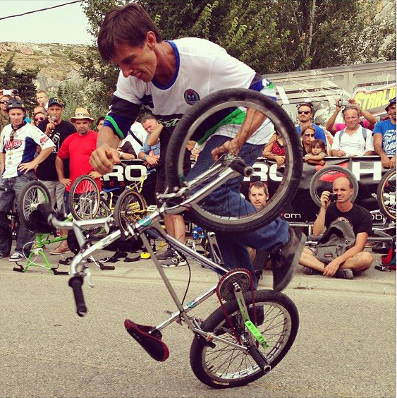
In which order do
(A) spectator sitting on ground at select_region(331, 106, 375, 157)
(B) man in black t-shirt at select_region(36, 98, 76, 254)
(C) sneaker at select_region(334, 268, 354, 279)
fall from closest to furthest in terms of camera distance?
(C) sneaker at select_region(334, 268, 354, 279) → (A) spectator sitting on ground at select_region(331, 106, 375, 157) → (B) man in black t-shirt at select_region(36, 98, 76, 254)

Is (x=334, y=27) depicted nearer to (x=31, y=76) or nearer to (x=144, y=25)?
(x=31, y=76)

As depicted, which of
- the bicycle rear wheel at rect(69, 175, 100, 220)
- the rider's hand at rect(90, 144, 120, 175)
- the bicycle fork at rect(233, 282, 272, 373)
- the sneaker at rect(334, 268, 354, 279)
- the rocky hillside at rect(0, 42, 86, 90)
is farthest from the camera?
the rocky hillside at rect(0, 42, 86, 90)

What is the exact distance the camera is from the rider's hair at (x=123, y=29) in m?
2.46

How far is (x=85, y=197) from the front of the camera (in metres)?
6.51

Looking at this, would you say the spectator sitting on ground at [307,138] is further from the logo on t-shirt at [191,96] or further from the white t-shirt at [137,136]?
the logo on t-shirt at [191,96]

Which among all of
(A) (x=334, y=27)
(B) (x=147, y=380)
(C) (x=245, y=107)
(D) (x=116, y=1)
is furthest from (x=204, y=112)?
(A) (x=334, y=27)

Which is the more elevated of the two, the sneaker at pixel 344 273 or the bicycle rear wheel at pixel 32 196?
the bicycle rear wheel at pixel 32 196

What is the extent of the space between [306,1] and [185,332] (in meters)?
25.4

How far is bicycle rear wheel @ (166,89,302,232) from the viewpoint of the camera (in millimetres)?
2453

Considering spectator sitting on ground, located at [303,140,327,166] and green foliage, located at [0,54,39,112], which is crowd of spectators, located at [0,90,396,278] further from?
green foliage, located at [0,54,39,112]

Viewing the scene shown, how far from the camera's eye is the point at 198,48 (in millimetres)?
2645

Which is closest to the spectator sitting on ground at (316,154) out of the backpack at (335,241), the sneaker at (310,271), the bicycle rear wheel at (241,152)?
the backpack at (335,241)

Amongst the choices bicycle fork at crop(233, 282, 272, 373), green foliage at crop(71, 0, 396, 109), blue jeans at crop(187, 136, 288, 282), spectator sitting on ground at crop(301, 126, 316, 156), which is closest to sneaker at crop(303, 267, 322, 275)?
spectator sitting on ground at crop(301, 126, 316, 156)

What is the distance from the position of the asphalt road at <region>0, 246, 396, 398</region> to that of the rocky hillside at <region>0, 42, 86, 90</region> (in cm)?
7882
